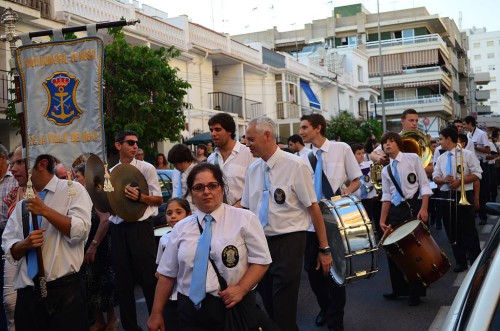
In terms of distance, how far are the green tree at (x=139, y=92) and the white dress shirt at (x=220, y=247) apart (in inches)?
629

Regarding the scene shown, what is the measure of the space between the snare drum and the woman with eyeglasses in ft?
12.6

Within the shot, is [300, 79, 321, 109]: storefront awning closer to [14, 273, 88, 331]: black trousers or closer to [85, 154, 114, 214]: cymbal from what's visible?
[85, 154, 114, 214]: cymbal

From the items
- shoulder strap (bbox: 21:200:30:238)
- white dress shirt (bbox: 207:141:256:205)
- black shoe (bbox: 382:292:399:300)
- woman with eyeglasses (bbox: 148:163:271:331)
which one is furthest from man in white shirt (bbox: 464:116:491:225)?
woman with eyeglasses (bbox: 148:163:271:331)

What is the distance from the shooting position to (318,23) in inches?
2667

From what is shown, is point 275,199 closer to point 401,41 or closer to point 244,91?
point 244,91

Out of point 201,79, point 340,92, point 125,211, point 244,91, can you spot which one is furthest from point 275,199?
point 340,92

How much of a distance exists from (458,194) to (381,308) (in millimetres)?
2990

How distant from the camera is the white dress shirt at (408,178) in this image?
8922 millimetres

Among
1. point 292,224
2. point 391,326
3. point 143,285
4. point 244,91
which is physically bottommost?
point 391,326

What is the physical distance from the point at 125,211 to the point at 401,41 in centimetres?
6049

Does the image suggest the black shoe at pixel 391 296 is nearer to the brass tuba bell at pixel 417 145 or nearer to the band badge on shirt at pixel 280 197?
the band badge on shirt at pixel 280 197

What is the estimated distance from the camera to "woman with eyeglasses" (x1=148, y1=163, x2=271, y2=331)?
4305 millimetres

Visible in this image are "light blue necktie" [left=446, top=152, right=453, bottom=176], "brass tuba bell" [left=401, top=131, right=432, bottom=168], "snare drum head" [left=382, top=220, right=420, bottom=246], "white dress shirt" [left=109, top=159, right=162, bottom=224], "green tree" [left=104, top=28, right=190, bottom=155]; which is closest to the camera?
"white dress shirt" [left=109, top=159, right=162, bottom=224]

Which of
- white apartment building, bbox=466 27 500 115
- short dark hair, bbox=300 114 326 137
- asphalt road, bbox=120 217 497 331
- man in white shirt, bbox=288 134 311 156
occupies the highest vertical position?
white apartment building, bbox=466 27 500 115
